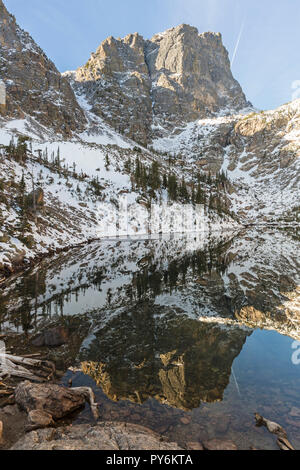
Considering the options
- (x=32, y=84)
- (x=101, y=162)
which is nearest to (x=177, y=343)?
(x=101, y=162)

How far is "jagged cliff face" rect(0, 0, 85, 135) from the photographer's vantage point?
122062 millimetres

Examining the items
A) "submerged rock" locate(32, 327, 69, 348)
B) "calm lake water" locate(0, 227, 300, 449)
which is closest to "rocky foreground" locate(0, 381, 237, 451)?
"calm lake water" locate(0, 227, 300, 449)

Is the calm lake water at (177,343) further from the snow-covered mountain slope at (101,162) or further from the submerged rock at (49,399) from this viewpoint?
the snow-covered mountain slope at (101,162)

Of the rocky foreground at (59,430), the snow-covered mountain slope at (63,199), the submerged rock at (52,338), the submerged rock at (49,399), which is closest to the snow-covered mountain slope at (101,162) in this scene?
the snow-covered mountain slope at (63,199)

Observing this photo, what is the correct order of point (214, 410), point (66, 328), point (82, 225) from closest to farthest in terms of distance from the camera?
point (214, 410)
point (66, 328)
point (82, 225)

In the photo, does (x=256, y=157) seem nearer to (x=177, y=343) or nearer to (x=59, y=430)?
(x=177, y=343)

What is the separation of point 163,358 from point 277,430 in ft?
13.1

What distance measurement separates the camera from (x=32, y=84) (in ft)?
430

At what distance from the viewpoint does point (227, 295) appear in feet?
50.1

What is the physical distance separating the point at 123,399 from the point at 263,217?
122 m

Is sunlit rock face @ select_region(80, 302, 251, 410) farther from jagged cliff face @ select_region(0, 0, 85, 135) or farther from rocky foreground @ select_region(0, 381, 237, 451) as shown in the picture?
jagged cliff face @ select_region(0, 0, 85, 135)

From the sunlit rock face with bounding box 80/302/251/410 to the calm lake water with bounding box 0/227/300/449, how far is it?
4cm

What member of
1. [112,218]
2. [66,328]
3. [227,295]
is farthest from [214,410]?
[112,218]

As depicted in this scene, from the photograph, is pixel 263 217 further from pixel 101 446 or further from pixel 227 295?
pixel 101 446
